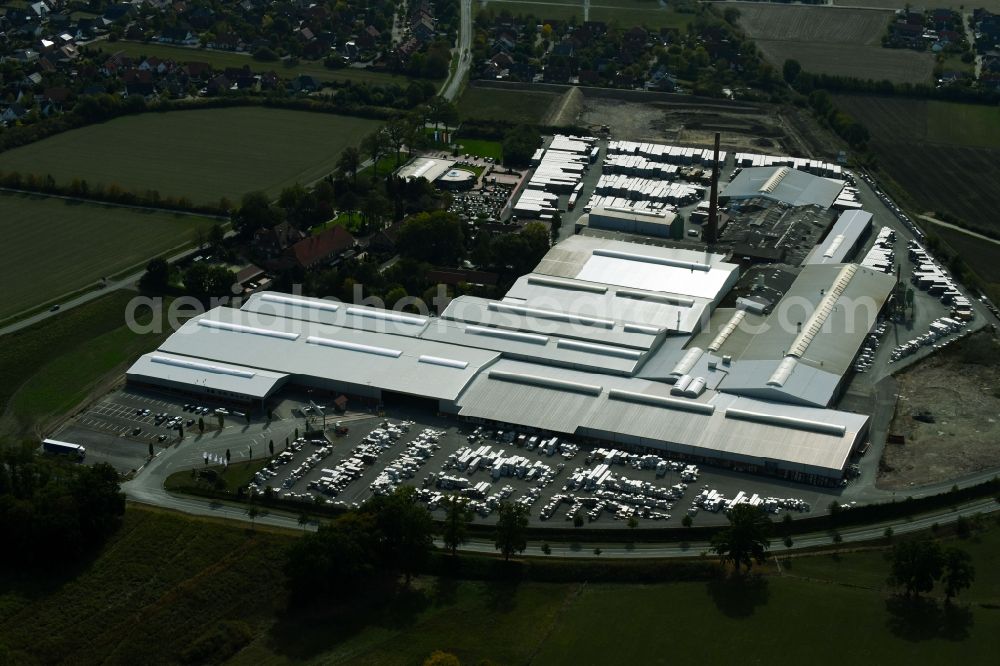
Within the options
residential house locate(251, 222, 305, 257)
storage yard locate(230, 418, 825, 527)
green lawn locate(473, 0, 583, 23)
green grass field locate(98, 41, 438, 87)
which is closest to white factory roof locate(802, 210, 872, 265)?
storage yard locate(230, 418, 825, 527)

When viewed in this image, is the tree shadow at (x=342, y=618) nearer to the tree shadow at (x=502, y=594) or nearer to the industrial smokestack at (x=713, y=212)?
the tree shadow at (x=502, y=594)

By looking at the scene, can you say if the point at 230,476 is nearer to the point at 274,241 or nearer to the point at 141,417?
the point at 141,417

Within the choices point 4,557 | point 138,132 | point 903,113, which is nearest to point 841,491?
point 4,557

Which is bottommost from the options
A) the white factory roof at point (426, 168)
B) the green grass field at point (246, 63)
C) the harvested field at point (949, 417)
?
the harvested field at point (949, 417)

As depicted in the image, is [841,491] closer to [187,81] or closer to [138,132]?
[138,132]

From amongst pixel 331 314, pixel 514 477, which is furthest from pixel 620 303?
pixel 514 477

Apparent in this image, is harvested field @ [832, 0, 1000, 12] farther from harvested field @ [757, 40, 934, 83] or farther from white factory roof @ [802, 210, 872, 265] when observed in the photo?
white factory roof @ [802, 210, 872, 265]

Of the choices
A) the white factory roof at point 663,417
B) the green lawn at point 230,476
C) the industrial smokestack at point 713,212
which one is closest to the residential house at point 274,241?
the white factory roof at point 663,417
